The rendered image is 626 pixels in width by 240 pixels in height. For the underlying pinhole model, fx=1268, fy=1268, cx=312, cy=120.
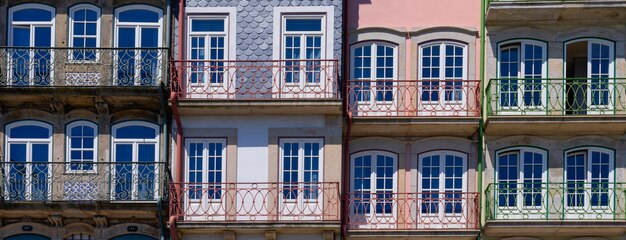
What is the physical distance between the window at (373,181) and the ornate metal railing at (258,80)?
1.98 meters

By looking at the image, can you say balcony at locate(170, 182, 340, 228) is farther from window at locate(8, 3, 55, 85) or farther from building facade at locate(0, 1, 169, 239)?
window at locate(8, 3, 55, 85)

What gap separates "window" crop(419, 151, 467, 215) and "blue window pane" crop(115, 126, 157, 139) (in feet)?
20.6

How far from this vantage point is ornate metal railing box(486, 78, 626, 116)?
94.6ft

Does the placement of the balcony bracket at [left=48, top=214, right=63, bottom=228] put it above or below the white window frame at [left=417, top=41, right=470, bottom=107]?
below

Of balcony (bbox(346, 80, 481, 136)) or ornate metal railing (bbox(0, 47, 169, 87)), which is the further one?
balcony (bbox(346, 80, 481, 136))

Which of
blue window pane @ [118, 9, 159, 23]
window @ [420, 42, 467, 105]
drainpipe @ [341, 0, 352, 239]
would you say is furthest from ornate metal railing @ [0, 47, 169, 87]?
window @ [420, 42, 467, 105]

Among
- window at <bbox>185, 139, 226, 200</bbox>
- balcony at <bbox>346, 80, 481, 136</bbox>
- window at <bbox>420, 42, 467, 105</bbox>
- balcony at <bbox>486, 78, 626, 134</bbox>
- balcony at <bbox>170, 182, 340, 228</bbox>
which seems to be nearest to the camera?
balcony at <bbox>170, 182, 340, 228</bbox>

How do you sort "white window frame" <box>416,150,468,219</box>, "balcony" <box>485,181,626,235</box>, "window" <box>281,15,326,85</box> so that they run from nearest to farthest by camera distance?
"balcony" <box>485,181,626,235</box> → "window" <box>281,15,326,85</box> → "white window frame" <box>416,150,468,219</box>

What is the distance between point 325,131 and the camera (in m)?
28.8

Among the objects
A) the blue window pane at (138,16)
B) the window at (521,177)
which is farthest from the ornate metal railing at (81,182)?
the window at (521,177)

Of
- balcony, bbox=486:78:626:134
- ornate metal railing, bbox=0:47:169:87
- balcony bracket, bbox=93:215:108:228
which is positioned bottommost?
balcony bracket, bbox=93:215:108:228

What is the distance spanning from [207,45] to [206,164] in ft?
9.05

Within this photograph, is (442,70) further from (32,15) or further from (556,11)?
(32,15)

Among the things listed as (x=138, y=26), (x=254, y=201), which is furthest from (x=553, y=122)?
(x=138, y=26)
